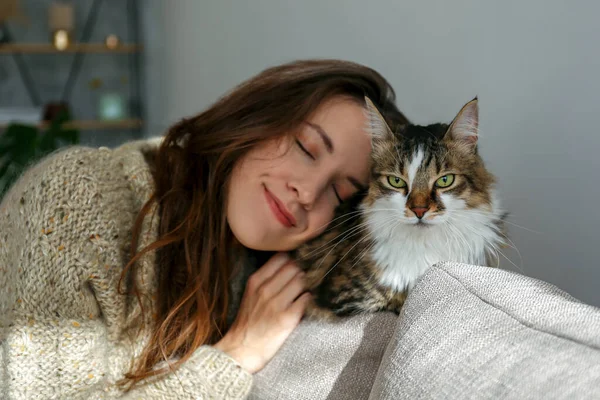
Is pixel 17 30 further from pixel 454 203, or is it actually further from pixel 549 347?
pixel 549 347

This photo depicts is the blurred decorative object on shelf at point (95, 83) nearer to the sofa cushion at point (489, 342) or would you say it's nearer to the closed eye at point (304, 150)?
the closed eye at point (304, 150)

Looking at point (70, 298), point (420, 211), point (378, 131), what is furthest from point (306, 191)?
point (70, 298)

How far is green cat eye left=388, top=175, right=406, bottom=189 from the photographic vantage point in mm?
1094

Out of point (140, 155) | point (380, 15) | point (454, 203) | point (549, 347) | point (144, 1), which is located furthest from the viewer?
point (144, 1)

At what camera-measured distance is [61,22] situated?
462cm

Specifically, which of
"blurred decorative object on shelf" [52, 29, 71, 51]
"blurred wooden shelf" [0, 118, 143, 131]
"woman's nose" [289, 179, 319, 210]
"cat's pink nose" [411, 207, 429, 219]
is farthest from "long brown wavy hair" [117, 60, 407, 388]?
"blurred decorative object on shelf" [52, 29, 71, 51]

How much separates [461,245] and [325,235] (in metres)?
0.30

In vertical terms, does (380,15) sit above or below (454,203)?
above

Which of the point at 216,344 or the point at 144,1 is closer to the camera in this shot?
the point at 216,344

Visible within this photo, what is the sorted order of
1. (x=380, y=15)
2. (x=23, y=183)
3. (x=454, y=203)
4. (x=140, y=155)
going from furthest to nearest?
1. (x=380, y=15)
2. (x=140, y=155)
3. (x=23, y=183)
4. (x=454, y=203)

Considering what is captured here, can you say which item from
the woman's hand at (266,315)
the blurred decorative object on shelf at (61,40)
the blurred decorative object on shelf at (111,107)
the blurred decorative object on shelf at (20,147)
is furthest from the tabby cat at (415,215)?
the blurred decorative object on shelf at (61,40)

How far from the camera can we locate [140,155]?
144 centimetres

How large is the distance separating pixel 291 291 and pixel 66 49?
13.3 ft

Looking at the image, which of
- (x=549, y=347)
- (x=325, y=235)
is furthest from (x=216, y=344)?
(x=549, y=347)
